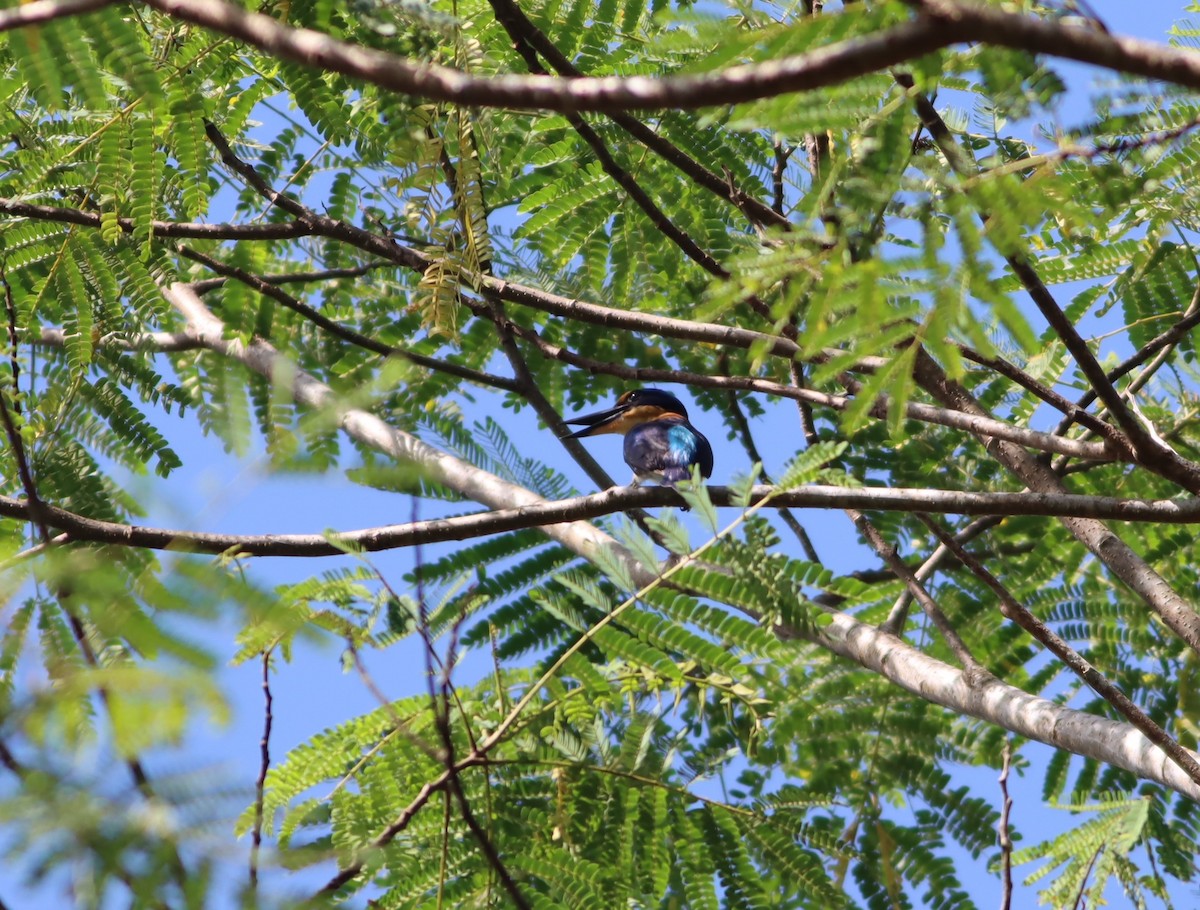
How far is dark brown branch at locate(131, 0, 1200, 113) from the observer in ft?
4.41

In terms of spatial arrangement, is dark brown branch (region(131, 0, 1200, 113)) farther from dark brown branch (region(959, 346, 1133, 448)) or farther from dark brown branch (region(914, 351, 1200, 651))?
dark brown branch (region(914, 351, 1200, 651))

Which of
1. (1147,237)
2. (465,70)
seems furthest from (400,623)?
(1147,237)

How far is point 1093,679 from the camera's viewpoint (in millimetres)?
3068

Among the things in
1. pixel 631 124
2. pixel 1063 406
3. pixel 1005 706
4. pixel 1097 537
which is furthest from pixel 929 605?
pixel 631 124

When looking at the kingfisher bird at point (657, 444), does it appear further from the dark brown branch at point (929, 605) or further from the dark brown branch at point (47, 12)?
the dark brown branch at point (47, 12)

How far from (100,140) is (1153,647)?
161 inches

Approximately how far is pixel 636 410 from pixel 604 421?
0.51 meters

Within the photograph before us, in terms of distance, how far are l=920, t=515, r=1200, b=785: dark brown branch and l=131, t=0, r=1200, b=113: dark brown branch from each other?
189 cm

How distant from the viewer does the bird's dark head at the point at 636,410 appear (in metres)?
6.35

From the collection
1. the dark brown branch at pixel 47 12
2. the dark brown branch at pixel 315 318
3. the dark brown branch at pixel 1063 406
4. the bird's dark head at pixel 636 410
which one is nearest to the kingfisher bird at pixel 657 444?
the bird's dark head at pixel 636 410

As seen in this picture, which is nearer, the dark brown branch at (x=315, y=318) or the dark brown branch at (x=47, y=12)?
the dark brown branch at (x=47, y=12)

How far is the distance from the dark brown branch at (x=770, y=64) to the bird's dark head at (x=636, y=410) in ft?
14.9

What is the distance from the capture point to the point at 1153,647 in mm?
4766

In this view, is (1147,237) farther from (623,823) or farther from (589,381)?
(589,381)
